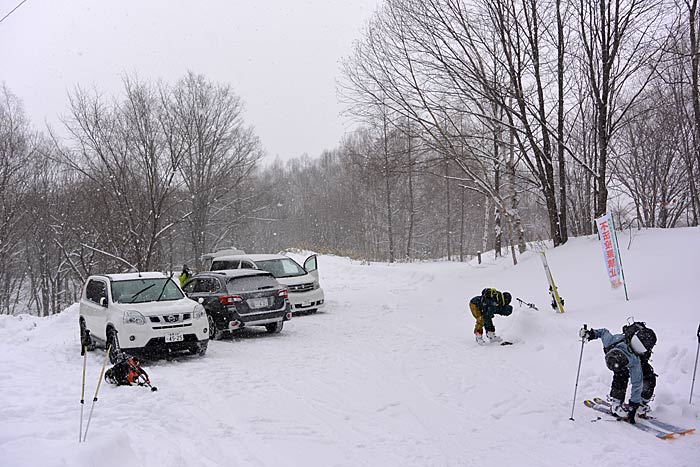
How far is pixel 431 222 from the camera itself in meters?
51.5

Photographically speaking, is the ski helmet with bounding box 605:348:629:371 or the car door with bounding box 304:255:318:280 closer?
the ski helmet with bounding box 605:348:629:371

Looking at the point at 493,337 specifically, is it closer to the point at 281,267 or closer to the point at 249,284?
the point at 249,284

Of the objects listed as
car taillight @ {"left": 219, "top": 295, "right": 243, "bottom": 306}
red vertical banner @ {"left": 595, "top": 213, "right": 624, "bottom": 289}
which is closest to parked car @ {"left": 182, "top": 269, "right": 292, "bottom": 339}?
car taillight @ {"left": 219, "top": 295, "right": 243, "bottom": 306}

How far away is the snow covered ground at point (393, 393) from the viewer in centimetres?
519

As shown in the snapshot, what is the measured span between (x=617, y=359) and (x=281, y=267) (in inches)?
462

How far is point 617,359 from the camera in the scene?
594cm

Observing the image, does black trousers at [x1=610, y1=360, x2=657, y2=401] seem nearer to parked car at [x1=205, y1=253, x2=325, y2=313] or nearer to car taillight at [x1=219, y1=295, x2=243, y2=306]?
car taillight at [x1=219, y1=295, x2=243, y2=306]

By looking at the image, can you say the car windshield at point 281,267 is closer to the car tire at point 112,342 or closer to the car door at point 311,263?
the car door at point 311,263

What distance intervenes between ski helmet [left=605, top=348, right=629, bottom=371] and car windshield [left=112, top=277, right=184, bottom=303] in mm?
8169

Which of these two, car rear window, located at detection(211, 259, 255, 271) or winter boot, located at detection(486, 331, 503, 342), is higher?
car rear window, located at detection(211, 259, 255, 271)

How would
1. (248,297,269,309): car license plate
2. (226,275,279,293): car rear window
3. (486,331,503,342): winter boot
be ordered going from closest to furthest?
(486,331,503,342): winter boot < (248,297,269,309): car license plate < (226,275,279,293): car rear window

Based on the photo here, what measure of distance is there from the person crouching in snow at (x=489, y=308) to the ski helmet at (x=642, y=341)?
4229mm

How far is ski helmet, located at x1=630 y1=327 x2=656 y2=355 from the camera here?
5832 millimetres

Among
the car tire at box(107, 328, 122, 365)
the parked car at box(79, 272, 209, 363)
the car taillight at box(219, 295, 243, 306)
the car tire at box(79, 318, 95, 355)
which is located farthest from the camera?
the car taillight at box(219, 295, 243, 306)
